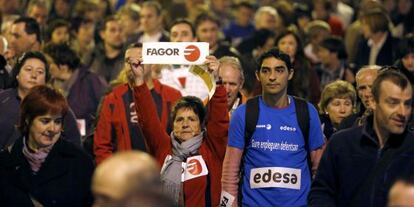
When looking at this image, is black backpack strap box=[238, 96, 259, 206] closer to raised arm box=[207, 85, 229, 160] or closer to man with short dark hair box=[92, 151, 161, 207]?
raised arm box=[207, 85, 229, 160]

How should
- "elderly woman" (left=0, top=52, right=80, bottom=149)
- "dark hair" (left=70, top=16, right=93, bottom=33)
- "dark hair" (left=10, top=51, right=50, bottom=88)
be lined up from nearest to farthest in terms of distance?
"elderly woman" (left=0, top=52, right=80, bottom=149) < "dark hair" (left=10, top=51, right=50, bottom=88) < "dark hair" (left=70, top=16, right=93, bottom=33)

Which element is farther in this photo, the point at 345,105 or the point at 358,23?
the point at 358,23

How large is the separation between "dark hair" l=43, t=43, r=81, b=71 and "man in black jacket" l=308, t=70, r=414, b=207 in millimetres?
5571

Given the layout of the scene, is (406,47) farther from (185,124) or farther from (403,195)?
(403,195)

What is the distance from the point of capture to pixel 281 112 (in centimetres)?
931

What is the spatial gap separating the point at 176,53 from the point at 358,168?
2356 millimetres

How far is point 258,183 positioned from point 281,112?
545mm

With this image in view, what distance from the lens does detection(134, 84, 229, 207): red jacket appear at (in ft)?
31.3

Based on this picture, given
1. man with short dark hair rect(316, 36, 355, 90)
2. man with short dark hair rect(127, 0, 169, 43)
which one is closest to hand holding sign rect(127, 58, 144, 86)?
man with short dark hair rect(316, 36, 355, 90)

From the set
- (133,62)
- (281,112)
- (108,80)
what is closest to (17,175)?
(133,62)

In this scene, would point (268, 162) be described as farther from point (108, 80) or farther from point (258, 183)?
point (108, 80)

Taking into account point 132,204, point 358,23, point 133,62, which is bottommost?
point 132,204

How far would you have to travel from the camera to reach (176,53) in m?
9.78

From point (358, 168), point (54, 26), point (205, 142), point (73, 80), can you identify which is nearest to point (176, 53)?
Result: point (205, 142)
